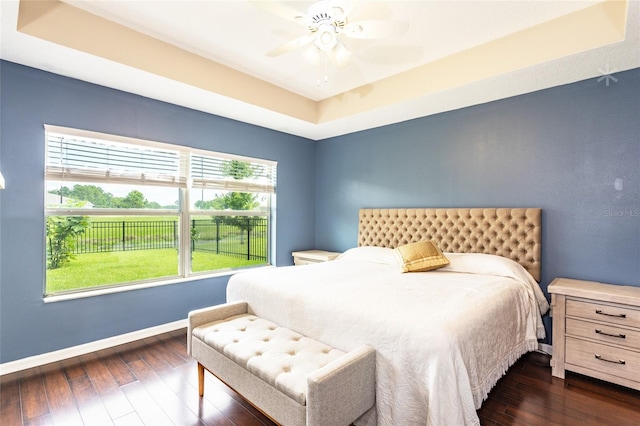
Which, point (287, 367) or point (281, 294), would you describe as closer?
point (287, 367)

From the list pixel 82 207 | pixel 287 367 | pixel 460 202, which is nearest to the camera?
pixel 287 367

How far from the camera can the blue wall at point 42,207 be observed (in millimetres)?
2607

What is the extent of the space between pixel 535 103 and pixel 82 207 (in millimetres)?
4743

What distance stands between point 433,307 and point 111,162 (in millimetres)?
3402

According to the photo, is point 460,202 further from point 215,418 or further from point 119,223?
point 119,223

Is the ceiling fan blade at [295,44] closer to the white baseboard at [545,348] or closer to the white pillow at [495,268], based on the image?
the white pillow at [495,268]

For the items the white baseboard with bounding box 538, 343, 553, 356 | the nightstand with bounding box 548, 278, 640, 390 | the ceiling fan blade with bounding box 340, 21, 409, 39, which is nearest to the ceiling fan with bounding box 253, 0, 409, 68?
the ceiling fan blade with bounding box 340, 21, 409, 39

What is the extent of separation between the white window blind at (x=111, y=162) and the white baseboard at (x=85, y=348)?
1623 mm

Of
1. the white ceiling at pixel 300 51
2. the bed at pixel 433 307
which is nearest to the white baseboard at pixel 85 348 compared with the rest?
the bed at pixel 433 307

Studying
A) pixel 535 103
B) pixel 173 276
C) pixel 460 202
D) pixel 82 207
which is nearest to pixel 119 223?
pixel 82 207

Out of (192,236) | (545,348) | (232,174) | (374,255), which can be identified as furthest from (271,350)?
(232,174)

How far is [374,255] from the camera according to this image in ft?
12.3

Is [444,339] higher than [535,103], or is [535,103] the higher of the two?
[535,103]

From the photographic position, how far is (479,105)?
11.4ft
